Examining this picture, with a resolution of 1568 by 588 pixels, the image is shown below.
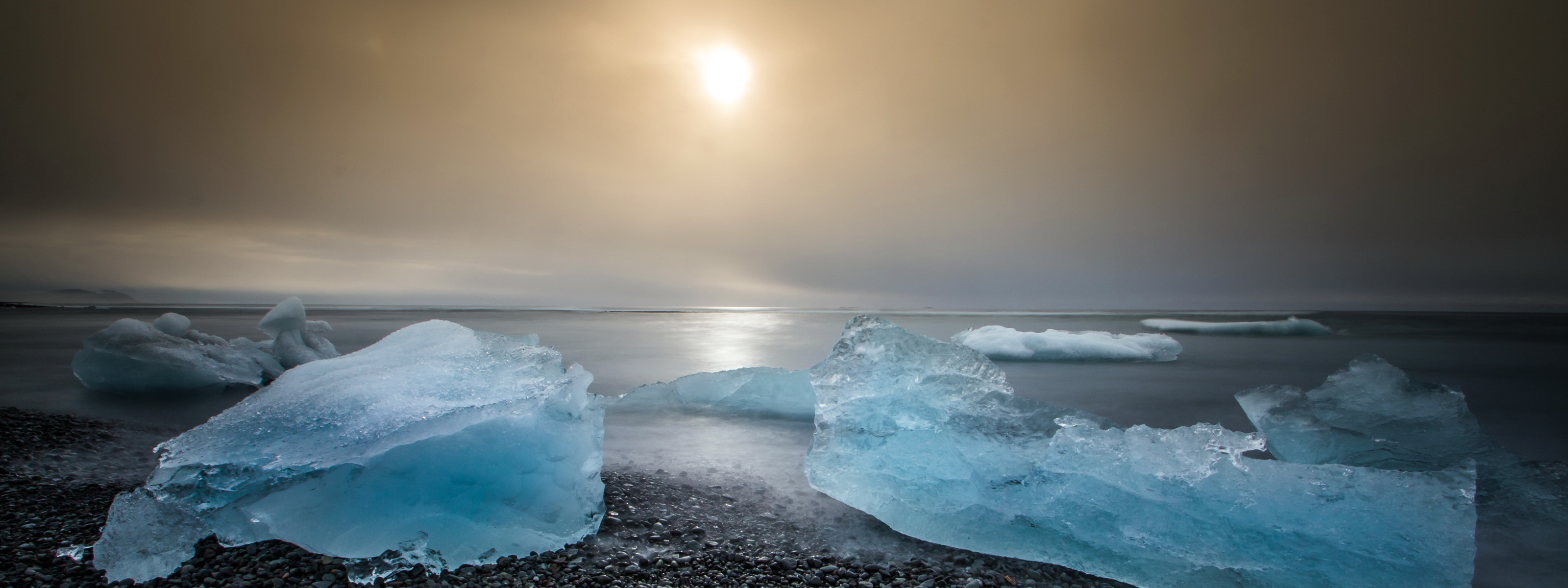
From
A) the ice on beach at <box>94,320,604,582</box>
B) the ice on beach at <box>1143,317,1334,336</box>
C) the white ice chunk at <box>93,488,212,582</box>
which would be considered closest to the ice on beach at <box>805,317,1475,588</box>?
the ice on beach at <box>94,320,604,582</box>

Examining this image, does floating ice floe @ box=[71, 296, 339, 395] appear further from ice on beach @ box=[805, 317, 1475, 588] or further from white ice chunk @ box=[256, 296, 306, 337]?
ice on beach @ box=[805, 317, 1475, 588]

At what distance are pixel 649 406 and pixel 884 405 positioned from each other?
11.1 ft

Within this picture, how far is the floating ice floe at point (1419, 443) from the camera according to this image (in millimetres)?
2836

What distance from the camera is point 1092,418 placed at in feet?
11.5

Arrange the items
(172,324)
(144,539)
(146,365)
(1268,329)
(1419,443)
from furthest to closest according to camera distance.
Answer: (1268,329), (172,324), (146,365), (1419,443), (144,539)

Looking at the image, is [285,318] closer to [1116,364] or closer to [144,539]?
[144,539]

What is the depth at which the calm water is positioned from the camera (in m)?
6.32

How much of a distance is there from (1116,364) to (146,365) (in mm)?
14629

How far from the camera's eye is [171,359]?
6773mm

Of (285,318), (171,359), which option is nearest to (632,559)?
(171,359)

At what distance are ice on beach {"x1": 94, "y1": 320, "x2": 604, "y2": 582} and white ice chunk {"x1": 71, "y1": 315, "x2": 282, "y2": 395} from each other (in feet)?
18.9

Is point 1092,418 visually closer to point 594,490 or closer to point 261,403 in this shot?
point 594,490

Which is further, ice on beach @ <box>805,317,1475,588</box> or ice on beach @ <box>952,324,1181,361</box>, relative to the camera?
ice on beach @ <box>952,324,1181,361</box>

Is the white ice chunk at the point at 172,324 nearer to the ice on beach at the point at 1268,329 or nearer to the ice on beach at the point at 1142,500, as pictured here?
the ice on beach at the point at 1142,500
